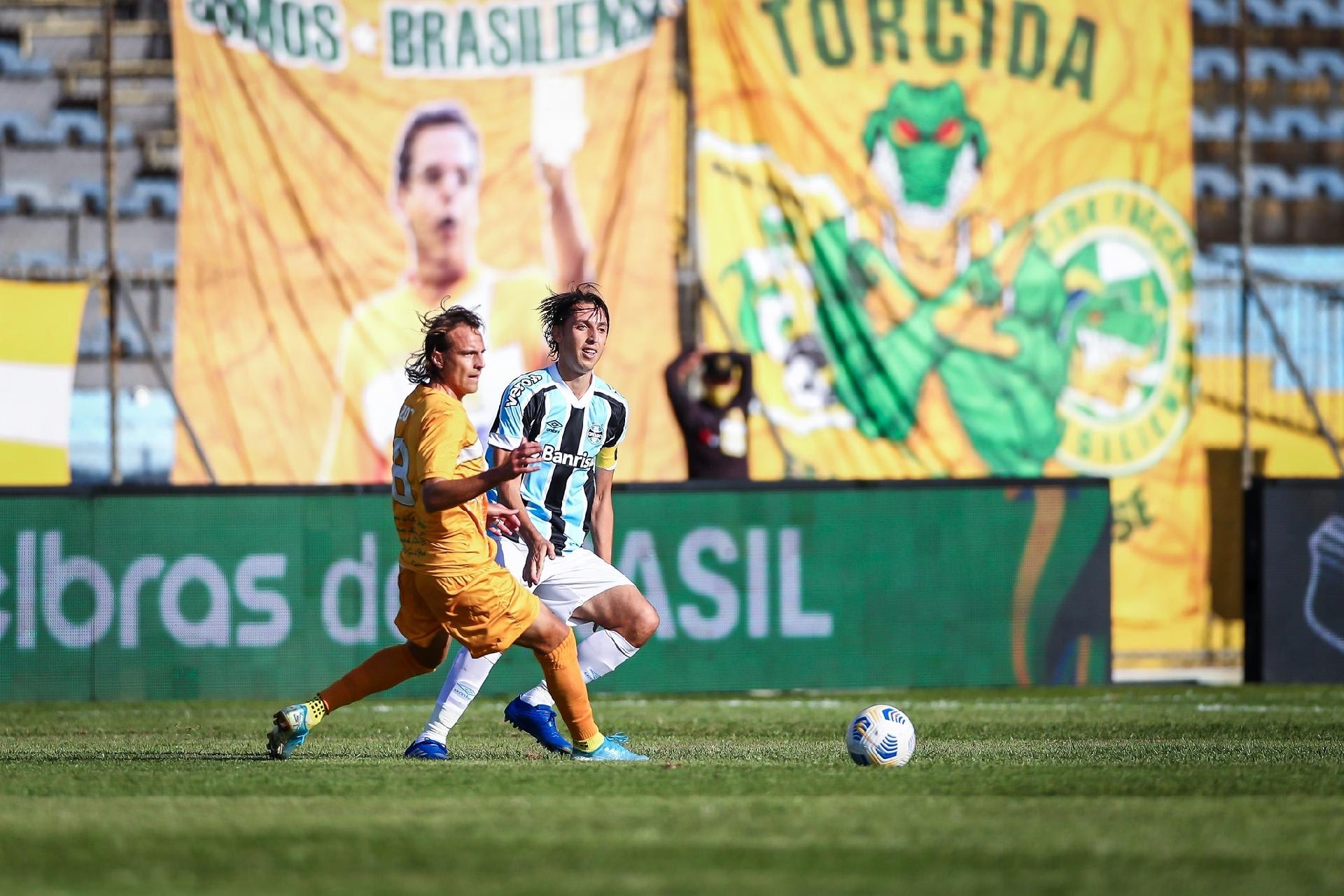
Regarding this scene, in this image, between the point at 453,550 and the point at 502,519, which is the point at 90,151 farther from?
the point at 453,550

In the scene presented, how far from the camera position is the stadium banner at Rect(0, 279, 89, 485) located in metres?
14.0

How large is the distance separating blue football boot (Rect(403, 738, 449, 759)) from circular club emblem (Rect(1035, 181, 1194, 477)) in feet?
30.0

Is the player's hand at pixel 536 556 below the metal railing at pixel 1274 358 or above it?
below

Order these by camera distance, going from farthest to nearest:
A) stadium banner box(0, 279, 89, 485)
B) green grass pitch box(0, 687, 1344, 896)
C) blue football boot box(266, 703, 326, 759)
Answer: stadium banner box(0, 279, 89, 485) < blue football boot box(266, 703, 326, 759) < green grass pitch box(0, 687, 1344, 896)

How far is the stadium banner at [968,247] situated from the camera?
15.6 meters

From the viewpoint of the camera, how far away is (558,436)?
8.19 m

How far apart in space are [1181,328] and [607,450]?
9.09 meters

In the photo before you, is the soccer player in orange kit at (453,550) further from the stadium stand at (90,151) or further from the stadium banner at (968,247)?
the stadium stand at (90,151)

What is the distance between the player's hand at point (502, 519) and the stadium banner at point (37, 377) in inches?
277

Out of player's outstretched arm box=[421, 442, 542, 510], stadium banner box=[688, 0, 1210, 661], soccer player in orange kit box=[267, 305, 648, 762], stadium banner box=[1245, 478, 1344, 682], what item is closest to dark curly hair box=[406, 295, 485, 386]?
soccer player in orange kit box=[267, 305, 648, 762]

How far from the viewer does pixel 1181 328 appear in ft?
53.3

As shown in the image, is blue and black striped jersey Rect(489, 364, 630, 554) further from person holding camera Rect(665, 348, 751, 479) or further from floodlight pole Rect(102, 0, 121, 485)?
floodlight pole Rect(102, 0, 121, 485)

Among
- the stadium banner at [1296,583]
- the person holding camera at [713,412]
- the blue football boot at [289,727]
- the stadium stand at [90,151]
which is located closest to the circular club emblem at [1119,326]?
the stadium banner at [1296,583]

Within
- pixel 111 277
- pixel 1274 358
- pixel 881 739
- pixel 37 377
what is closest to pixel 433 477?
pixel 881 739
